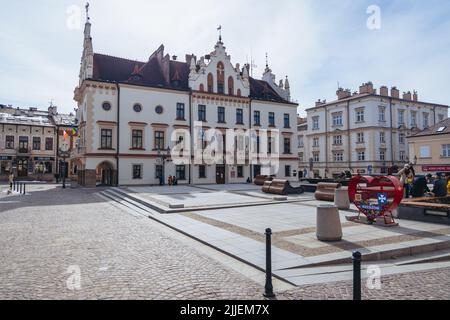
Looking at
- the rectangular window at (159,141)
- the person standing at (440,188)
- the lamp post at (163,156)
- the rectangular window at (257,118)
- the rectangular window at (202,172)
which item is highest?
the rectangular window at (257,118)

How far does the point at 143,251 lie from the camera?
25.9 ft

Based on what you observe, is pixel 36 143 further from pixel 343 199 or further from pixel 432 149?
pixel 432 149

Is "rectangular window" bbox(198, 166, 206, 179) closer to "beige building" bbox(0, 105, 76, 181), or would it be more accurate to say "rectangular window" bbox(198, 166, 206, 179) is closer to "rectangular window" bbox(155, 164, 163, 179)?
"rectangular window" bbox(155, 164, 163, 179)

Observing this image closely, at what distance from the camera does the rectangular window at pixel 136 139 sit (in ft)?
112

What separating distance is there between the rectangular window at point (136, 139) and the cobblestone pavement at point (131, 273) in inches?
954

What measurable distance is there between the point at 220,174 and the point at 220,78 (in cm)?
1195

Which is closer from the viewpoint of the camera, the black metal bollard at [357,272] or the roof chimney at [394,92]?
the black metal bollard at [357,272]

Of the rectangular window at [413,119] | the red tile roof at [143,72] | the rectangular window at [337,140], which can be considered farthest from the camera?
the rectangular window at [337,140]

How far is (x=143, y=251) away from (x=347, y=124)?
1940 inches

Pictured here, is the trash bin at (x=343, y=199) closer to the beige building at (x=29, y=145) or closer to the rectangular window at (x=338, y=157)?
the rectangular window at (x=338, y=157)

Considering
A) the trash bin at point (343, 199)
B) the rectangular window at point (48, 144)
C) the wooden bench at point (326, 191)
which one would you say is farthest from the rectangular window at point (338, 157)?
the rectangular window at point (48, 144)

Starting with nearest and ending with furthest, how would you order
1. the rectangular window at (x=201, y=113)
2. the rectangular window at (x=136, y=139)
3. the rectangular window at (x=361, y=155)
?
the rectangular window at (x=136, y=139), the rectangular window at (x=201, y=113), the rectangular window at (x=361, y=155)
